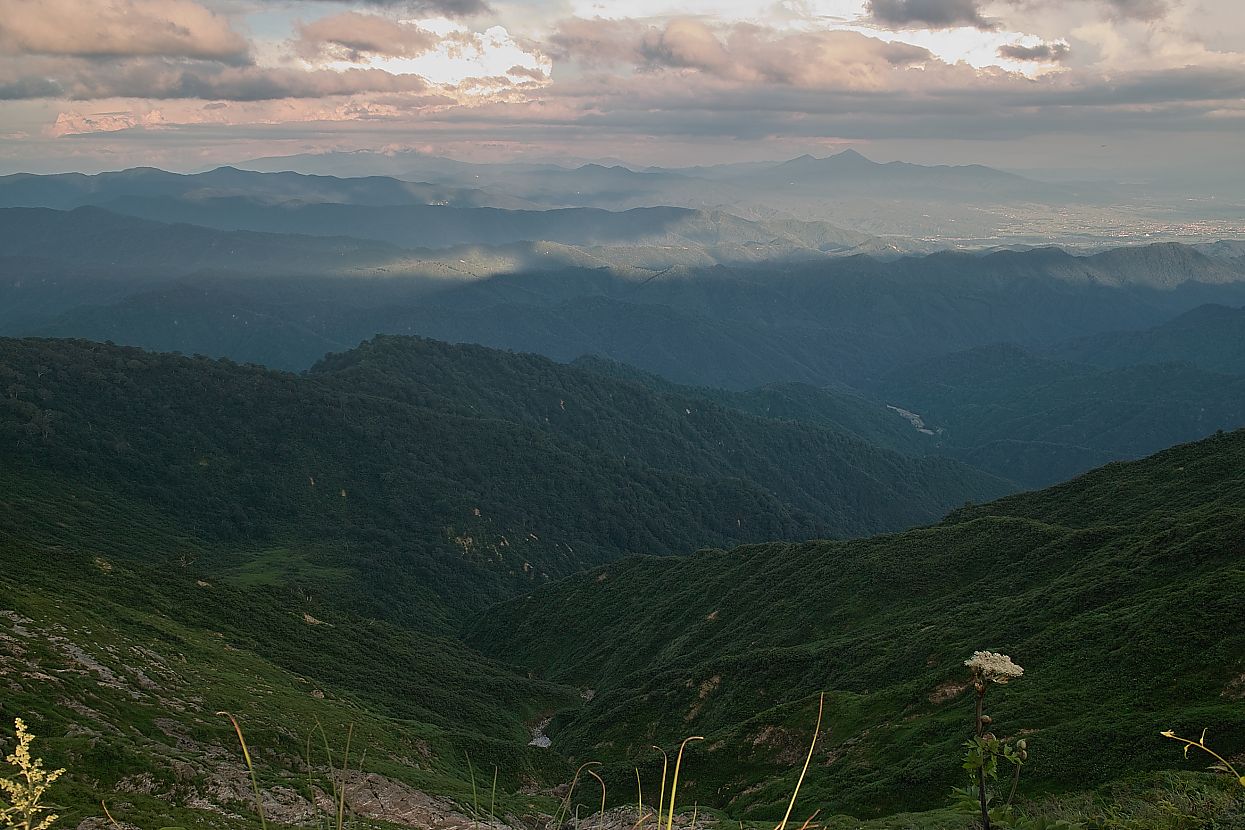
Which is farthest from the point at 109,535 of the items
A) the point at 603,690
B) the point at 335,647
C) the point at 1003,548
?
the point at 1003,548

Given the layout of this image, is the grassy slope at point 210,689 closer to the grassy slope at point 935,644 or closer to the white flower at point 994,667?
the grassy slope at point 935,644

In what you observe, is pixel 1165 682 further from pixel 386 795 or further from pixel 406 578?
pixel 406 578

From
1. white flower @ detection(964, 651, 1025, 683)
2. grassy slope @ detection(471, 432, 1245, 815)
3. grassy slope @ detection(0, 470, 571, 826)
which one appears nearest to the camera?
white flower @ detection(964, 651, 1025, 683)

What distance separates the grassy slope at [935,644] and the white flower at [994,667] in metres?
25.1

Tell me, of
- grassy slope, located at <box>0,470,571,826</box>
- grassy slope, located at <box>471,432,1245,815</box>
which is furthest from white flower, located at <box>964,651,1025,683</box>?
grassy slope, located at <box>471,432,1245,815</box>

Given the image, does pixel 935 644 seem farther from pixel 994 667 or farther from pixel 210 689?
pixel 994 667

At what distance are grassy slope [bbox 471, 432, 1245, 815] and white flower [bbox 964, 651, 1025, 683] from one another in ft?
82.3

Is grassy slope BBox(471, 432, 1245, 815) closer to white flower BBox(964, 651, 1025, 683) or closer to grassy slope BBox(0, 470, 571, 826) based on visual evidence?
grassy slope BBox(0, 470, 571, 826)

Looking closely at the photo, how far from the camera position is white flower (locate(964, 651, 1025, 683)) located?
12570 millimetres

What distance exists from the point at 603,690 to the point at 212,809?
75.0 m

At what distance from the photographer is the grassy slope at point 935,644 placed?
40.8 m

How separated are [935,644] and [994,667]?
5659 cm

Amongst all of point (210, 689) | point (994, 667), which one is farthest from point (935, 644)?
point (994, 667)

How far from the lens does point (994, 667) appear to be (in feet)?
41.9
